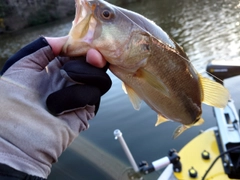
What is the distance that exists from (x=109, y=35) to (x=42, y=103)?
61 centimetres

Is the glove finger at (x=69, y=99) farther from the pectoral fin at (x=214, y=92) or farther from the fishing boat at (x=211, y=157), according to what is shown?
the fishing boat at (x=211, y=157)

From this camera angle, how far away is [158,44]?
1.87 meters

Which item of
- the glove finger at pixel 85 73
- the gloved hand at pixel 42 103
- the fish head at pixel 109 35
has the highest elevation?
the fish head at pixel 109 35

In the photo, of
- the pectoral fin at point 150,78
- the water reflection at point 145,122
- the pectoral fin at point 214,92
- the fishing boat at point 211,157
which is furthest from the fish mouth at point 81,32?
the water reflection at point 145,122

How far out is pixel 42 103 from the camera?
5.33 feet

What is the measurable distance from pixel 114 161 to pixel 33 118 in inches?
233

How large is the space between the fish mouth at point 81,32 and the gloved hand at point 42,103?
8cm

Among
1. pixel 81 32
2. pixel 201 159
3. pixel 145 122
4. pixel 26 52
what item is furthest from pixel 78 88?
pixel 145 122

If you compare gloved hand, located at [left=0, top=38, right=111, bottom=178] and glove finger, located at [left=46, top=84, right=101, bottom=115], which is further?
glove finger, located at [left=46, top=84, right=101, bottom=115]

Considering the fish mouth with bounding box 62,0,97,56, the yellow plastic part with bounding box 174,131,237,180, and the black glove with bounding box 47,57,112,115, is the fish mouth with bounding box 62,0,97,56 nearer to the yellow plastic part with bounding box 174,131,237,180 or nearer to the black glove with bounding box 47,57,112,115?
the black glove with bounding box 47,57,112,115

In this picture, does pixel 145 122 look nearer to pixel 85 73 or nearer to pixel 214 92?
pixel 214 92

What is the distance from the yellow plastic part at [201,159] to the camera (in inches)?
157

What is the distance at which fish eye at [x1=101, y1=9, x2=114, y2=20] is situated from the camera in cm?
177

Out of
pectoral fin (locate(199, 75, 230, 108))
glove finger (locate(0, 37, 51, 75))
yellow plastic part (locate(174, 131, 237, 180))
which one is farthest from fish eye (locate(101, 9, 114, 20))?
yellow plastic part (locate(174, 131, 237, 180))
